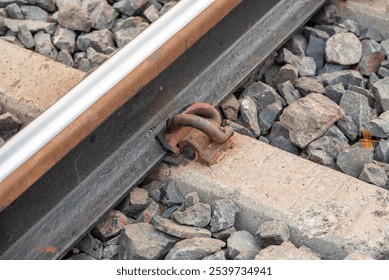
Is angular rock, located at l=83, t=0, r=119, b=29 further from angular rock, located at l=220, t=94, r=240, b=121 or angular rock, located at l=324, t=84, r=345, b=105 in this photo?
angular rock, located at l=324, t=84, r=345, b=105

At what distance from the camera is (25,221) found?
3488 mm

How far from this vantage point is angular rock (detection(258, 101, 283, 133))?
13.9 ft

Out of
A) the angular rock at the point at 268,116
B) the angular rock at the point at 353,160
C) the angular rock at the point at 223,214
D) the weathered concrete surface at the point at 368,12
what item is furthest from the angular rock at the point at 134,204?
the weathered concrete surface at the point at 368,12

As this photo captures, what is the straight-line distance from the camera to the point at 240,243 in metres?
3.56

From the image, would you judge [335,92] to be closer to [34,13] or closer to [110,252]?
[110,252]

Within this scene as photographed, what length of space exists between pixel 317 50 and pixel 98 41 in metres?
1.07

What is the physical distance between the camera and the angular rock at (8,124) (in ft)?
13.5

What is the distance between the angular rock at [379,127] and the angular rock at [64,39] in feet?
4.97

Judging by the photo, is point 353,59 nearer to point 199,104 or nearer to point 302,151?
point 302,151

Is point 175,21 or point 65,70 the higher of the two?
point 175,21

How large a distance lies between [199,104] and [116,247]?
0.73 meters
